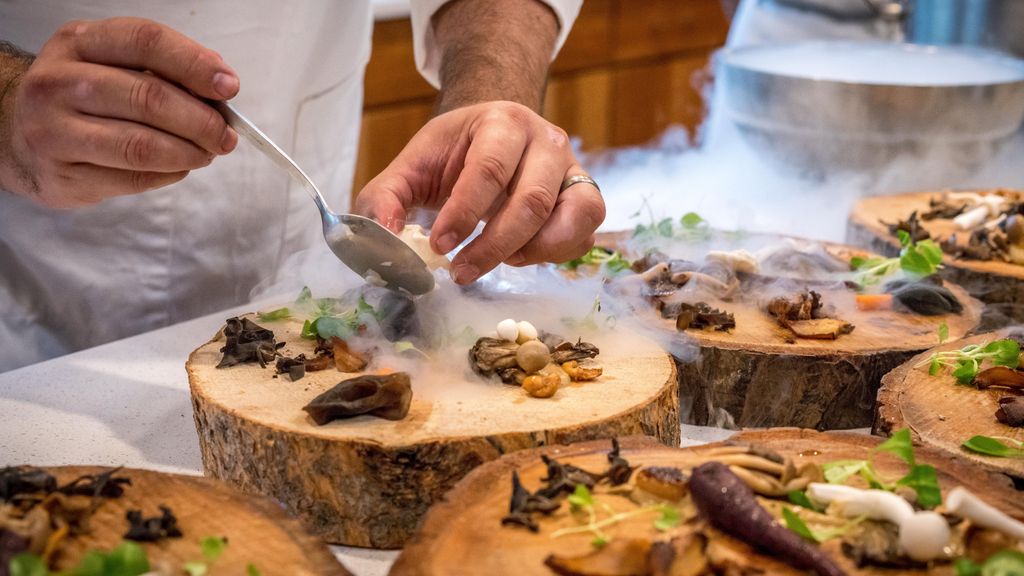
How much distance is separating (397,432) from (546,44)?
4.82 feet

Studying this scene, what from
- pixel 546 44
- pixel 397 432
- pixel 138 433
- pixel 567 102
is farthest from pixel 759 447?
pixel 567 102

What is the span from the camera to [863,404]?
2018 mm

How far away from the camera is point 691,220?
2.77 meters

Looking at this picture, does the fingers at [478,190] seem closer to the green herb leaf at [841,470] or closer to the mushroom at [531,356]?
the mushroom at [531,356]

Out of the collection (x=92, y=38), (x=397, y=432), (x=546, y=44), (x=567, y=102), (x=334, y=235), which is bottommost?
(x=567, y=102)

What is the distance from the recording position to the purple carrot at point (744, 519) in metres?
1.17

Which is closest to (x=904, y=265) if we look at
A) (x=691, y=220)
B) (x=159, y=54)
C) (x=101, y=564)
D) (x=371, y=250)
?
(x=691, y=220)

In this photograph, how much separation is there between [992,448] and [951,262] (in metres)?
1.18

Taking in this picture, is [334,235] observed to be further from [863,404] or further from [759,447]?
[863,404]

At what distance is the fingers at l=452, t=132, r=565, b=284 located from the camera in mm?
1810

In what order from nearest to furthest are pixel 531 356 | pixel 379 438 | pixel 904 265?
1. pixel 379 438
2. pixel 531 356
3. pixel 904 265

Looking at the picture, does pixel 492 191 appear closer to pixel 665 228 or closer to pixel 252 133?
pixel 252 133

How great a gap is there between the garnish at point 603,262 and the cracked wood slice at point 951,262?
767 mm

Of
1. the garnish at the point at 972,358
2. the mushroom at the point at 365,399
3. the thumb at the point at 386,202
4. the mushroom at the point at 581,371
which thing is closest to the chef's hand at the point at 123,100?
the thumb at the point at 386,202
